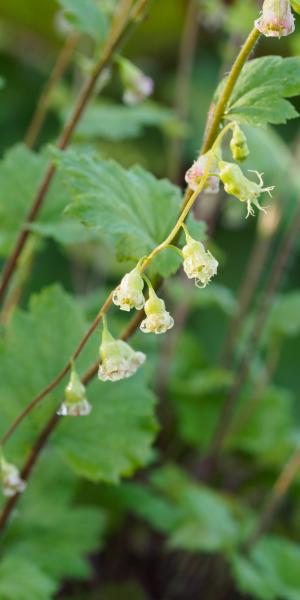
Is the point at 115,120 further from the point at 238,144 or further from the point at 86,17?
the point at 238,144

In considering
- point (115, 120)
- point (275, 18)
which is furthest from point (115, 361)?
point (115, 120)

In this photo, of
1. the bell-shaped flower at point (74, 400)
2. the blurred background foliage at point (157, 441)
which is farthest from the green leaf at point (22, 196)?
the bell-shaped flower at point (74, 400)

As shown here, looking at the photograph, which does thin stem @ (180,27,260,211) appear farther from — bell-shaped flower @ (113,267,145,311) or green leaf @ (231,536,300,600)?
green leaf @ (231,536,300,600)

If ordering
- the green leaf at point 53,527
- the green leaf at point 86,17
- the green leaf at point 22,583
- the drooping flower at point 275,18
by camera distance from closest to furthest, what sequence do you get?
the drooping flower at point 275,18, the green leaf at point 22,583, the green leaf at point 86,17, the green leaf at point 53,527

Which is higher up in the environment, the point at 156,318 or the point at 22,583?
the point at 156,318

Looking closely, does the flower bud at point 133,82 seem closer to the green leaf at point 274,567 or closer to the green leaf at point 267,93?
the green leaf at point 267,93
